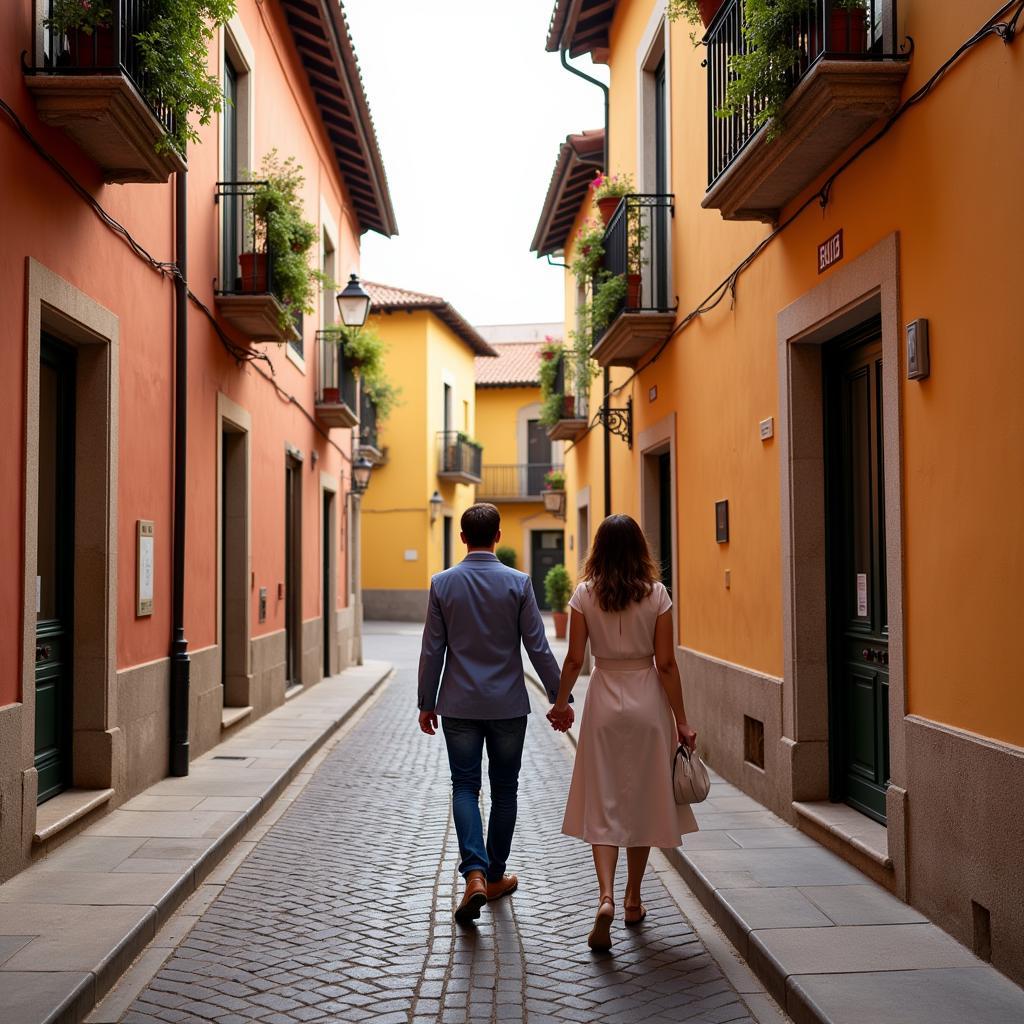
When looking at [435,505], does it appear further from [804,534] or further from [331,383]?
[804,534]

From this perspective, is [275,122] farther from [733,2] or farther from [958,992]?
[958,992]

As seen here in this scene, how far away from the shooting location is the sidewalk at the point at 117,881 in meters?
4.29

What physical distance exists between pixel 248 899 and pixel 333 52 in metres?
10.9

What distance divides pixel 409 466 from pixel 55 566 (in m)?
27.7

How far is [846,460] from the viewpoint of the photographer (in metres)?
7.08

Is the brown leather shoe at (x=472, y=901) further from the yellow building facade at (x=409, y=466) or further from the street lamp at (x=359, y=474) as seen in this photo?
the yellow building facade at (x=409, y=466)

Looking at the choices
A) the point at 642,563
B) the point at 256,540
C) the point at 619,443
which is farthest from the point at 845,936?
the point at 619,443

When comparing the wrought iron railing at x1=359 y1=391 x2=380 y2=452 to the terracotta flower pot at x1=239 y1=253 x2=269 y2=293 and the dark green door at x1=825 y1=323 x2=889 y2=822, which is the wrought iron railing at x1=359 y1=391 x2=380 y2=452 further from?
the dark green door at x1=825 y1=323 x2=889 y2=822

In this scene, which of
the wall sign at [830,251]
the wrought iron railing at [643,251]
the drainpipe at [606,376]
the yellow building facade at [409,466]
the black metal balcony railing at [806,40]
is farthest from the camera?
the yellow building facade at [409,466]

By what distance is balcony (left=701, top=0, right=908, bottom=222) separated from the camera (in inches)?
216

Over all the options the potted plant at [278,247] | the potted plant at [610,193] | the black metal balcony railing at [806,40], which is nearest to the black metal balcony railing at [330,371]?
the potted plant at [610,193]

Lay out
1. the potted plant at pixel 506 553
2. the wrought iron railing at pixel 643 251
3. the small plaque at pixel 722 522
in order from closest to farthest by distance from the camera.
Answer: the small plaque at pixel 722 522
the wrought iron railing at pixel 643 251
the potted plant at pixel 506 553

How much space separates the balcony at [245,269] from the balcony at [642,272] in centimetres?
305

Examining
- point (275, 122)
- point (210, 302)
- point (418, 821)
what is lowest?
point (418, 821)
